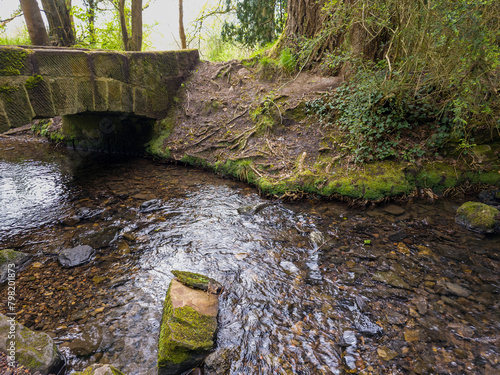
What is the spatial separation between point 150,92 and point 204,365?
7182mm

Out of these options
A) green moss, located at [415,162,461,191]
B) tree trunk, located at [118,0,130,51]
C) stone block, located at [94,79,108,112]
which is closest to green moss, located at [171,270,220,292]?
green moss, located at [415,162,461,191]

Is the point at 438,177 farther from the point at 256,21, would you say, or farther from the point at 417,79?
the point at 256,21

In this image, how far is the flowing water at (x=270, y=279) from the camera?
8.05ft

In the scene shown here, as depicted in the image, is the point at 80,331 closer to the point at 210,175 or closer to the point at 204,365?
the point at 204,365

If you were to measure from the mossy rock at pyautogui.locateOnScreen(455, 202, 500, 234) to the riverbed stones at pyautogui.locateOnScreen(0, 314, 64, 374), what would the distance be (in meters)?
5.51

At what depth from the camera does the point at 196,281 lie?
3117mm

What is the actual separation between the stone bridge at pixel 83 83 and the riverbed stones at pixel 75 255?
256 cm

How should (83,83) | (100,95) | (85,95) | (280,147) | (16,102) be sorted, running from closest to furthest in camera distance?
(16,102), (83,83), (85,95), (100,95), (280,147)

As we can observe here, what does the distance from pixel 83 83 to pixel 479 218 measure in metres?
7.72

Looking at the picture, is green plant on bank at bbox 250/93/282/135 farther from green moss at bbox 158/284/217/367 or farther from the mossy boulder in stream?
green moss at bbox 158/284/217/367

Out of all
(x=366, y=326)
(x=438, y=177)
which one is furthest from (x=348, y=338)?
(x=438, y=177)

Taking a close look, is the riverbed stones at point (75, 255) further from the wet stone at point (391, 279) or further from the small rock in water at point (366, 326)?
the wet stone at point (391, 279)

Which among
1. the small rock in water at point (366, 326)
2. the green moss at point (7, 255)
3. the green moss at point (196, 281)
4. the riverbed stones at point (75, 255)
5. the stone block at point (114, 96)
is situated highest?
the stone block at point (114, 96)

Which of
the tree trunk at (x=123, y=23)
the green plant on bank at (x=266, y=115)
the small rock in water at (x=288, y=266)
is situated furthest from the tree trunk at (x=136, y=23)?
the small rock in water at (x=288, y=266)
